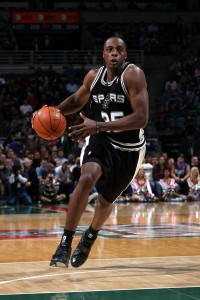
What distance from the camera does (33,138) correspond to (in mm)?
21266

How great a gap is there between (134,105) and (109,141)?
1.49ft

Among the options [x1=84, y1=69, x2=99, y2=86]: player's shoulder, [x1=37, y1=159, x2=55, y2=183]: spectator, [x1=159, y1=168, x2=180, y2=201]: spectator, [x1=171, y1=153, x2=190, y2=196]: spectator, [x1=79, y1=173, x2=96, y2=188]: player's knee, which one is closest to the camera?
[x1=79, y1=173, x2=96, y2=188]: player's knee

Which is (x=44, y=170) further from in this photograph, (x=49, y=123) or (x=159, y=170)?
(x=49, y=123)

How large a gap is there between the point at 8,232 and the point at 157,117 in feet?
46.5

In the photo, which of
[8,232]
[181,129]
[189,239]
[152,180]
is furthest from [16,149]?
[189,239]

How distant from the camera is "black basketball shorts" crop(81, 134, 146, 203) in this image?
671 cm

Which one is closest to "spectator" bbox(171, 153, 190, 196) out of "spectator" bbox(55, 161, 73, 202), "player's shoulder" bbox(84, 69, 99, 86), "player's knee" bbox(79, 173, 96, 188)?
"spectator" bbox(55, 161, 73, 202)

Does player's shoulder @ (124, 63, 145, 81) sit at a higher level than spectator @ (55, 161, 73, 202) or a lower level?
higher

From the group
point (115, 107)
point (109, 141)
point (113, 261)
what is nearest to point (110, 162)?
point (109, 141)

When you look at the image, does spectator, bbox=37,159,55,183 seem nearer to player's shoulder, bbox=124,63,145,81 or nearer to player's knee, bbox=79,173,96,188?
player's shoulder, bbox=124,63,145,81

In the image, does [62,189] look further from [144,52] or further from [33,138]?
[144,52]

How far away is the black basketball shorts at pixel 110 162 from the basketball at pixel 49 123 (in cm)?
34

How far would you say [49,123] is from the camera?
22.0ft

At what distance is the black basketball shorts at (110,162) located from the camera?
6711 mm
